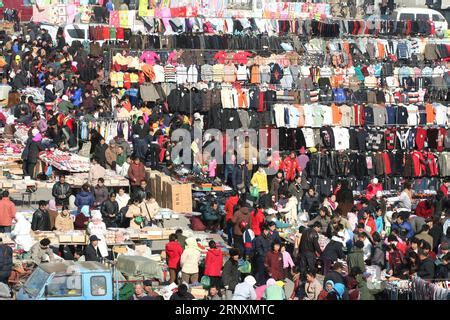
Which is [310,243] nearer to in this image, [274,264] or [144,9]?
[274,264]

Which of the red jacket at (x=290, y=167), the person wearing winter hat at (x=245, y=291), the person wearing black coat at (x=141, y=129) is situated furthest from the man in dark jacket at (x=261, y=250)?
the person wearing black coat at (x=141, y=129)

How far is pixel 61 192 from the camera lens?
32281 mm

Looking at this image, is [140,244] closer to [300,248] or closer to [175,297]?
[300,248]

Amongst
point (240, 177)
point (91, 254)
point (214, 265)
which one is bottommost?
point (240, 177)

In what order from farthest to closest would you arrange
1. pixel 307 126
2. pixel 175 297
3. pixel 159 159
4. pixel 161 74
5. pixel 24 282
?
pixel 161 74 < pixel 307 126 < pixel 159 159 < pixel 24 282 < pixel 175 297

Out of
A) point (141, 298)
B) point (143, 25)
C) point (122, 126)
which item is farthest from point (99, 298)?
point (143, 25)

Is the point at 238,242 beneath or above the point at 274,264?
beneath

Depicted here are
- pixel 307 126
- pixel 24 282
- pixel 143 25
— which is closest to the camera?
pixel 24 282

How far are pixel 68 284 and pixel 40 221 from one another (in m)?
5.82

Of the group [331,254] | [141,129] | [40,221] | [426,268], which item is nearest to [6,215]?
[40,221]

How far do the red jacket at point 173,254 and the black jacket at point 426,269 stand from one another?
13.6 feet

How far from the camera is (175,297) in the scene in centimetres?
2336

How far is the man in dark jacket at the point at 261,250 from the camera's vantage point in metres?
27.2

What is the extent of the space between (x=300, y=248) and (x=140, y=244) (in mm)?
2983
